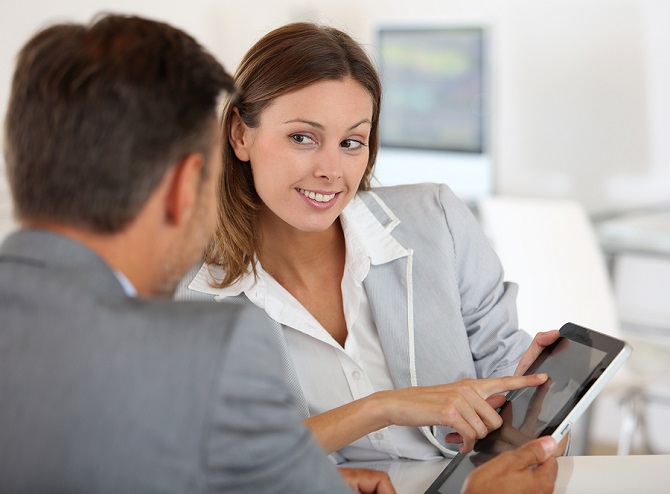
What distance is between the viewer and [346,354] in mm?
1465

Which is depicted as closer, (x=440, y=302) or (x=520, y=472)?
(x=520, y=472)

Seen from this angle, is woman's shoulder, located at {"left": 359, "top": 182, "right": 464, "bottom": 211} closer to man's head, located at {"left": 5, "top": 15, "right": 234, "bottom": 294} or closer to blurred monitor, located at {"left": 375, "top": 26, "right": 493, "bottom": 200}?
man's head, located at {"left": 5, "top": 15, "right": 234, "bottom": 294}

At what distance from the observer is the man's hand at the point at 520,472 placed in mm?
1023

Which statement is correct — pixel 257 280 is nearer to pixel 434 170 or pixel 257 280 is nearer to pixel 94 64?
pixel 94 64

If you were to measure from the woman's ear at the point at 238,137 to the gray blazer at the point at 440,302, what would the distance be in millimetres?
274

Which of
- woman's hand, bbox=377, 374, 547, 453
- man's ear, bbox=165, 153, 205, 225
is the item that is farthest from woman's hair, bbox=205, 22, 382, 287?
man's ear, bbox=165, 153, 205, 225

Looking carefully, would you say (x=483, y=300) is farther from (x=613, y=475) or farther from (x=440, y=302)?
(x=613, y=475)

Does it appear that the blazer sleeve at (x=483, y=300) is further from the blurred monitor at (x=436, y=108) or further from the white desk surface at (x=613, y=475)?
the blurred monitor at (x=436, y=108)


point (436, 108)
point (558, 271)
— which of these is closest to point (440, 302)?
point (558, 271)

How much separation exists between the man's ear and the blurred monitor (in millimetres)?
2643

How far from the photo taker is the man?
2.36ft

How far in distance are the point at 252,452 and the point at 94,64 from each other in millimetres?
386

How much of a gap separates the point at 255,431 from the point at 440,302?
805 millimetres

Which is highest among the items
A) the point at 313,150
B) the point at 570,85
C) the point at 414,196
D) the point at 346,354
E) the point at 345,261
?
the point at 570,85
